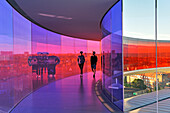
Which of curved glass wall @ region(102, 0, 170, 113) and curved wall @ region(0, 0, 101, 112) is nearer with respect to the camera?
curved glass wall @ region(102, 0, 170, 113)

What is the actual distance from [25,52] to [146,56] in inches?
204

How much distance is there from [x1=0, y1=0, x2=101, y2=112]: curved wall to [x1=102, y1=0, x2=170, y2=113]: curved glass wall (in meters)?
3.29

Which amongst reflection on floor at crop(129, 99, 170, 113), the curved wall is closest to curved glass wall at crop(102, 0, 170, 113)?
reflection on floor at crop(129, 99, 170, 113)

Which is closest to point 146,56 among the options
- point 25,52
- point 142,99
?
point 142,99

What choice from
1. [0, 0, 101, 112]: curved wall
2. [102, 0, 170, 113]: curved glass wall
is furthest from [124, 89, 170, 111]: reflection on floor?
[0, 0, 101, 112]: curved wall

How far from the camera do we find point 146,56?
10.6 ft

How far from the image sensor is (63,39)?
12.3 metres

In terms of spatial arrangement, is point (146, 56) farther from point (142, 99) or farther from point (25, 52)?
point (25, 52)

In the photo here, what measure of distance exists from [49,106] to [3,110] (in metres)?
1.25

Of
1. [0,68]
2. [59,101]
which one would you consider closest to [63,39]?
[59,101]

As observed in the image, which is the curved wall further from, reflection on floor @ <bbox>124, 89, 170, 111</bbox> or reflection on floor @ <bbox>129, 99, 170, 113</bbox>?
reflection on floor @ <bbox>129, 99, 170, 113</bbox>

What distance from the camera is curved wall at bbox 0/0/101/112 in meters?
3.78

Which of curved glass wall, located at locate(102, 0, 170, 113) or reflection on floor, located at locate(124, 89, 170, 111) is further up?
curved glass wall, located at locate(102, 0, 170, 113)

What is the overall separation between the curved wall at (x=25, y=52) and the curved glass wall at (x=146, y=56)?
329cm
